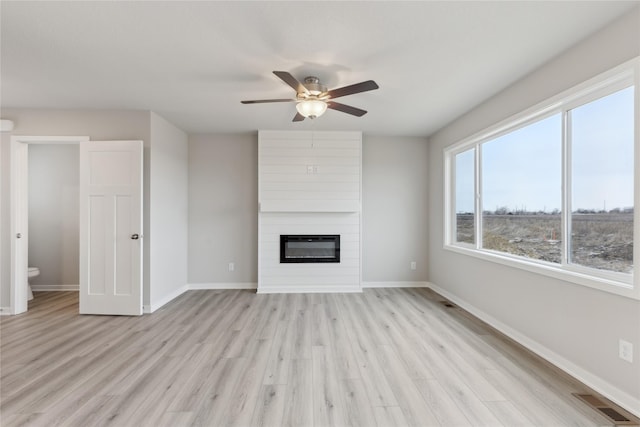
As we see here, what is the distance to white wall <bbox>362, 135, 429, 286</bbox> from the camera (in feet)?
16.2

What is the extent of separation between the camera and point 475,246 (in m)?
3.76

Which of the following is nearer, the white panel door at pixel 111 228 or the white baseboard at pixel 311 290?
the white panel door at pixel 111 228

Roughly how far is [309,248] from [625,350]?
3.58 m

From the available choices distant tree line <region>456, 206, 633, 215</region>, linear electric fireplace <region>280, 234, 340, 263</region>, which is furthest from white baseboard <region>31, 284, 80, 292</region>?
distant tree line <region>456, 206, 633, 215</region>

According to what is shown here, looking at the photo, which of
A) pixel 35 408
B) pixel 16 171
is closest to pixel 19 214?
pixel 16 171

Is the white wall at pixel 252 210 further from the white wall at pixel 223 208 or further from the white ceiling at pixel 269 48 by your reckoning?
the white ceiling at pixel 269 48

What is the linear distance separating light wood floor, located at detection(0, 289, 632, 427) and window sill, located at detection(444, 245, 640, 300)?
0.75 metres

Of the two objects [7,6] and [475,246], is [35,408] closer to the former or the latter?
[7,6]

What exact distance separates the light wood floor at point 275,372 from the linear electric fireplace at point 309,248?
1148 millimetres

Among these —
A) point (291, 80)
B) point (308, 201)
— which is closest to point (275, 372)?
point (291, 80)

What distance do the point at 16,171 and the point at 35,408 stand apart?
3147 mm

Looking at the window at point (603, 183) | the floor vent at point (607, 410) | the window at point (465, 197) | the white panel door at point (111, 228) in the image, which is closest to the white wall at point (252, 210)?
the window at point (465, 197)

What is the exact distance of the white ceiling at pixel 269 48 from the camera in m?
1.83

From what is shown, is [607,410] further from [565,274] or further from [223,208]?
[223,208]
